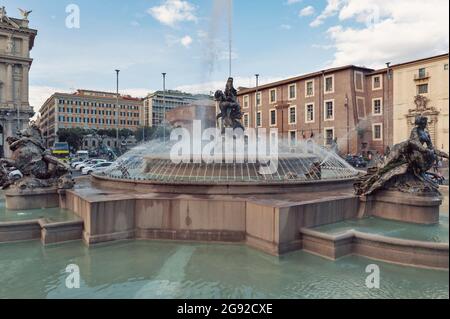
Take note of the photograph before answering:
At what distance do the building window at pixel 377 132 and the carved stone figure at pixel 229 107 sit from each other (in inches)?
1470

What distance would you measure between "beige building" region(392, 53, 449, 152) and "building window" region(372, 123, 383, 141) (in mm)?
1903

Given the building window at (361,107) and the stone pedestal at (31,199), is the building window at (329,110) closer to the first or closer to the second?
the building window at (361,107)

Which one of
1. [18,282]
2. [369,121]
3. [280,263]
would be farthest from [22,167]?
[369,121]

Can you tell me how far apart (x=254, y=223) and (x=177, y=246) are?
5.85 ft

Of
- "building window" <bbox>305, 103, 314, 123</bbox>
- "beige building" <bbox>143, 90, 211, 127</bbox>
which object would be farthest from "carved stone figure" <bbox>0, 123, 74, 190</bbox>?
"beige building" <bbox>143, 90, 211, 127</bbox>

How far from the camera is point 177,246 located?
720 cm

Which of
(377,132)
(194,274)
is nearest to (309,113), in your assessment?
(377,132)

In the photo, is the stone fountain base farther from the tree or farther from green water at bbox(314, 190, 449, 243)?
the tree

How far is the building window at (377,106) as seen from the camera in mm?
46062

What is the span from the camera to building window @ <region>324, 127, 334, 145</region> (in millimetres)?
47959

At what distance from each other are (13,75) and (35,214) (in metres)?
64.6

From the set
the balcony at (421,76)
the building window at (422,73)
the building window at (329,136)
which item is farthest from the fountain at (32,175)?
the building window at (422,73)
